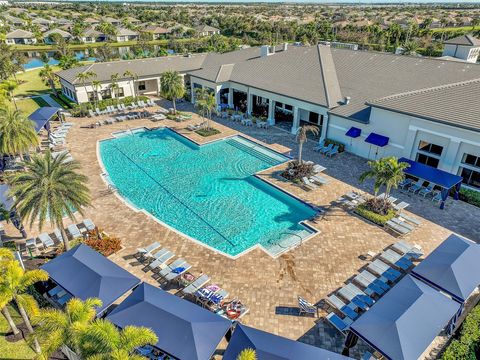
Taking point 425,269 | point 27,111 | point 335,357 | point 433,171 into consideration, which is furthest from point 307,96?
point 27,111

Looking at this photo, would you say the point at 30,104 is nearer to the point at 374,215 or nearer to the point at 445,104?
the point at 374,215

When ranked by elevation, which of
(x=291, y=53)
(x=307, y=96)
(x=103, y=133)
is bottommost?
(x=103, y=133)

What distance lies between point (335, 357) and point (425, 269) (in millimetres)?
7031

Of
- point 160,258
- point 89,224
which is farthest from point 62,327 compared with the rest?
point 89,224

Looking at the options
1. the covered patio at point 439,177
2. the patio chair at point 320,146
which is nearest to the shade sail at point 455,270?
the covered patio at point 439,177

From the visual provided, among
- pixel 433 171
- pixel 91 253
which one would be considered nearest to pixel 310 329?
pixel 91 253

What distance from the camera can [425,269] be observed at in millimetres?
15195

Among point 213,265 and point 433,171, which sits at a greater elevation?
point 433,171

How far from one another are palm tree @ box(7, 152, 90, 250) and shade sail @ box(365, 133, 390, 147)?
22248 millimetres

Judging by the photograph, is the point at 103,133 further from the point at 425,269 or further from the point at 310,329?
the point at 425,269

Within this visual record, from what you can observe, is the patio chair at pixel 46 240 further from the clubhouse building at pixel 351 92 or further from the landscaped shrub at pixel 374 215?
the clubhouse building at pixel 351 92

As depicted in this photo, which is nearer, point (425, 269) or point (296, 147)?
point (425, 269)

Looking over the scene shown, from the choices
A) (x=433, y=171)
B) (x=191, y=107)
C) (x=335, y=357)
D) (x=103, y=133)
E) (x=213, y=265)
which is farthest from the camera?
(x=191, y=107)

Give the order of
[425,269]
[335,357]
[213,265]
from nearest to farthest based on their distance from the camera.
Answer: [335,357], [425,269], [213,265]
